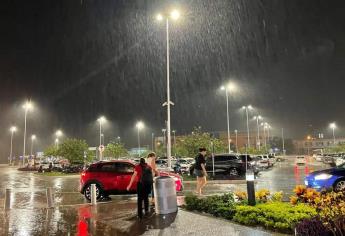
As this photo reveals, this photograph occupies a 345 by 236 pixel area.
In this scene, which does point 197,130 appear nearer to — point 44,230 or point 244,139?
point 44,230

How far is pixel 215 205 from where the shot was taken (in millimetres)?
10656

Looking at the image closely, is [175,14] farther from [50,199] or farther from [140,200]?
[140,200]

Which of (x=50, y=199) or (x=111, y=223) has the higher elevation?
(x=50, y=199)

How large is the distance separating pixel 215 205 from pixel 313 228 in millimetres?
5576

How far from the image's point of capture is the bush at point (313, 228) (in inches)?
203

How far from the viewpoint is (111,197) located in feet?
53.4

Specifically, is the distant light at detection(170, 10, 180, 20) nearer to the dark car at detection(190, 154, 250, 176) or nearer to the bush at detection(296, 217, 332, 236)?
the dark car at detection(190, 154, 250, 176)

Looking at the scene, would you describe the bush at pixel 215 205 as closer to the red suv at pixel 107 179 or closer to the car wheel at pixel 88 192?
the red suv at pixel 107 179

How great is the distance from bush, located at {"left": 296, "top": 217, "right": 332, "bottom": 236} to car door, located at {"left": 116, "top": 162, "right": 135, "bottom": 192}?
10358 mm

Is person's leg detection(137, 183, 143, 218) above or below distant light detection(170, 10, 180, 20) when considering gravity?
below

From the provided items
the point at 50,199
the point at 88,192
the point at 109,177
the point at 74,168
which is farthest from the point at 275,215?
the point at 74,168

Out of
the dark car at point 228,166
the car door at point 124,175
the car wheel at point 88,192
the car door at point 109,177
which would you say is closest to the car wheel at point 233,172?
the dark car at point 228,166

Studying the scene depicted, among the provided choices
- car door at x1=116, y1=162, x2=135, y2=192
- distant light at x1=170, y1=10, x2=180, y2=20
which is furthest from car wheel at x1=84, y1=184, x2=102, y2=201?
distant light at x1=170, y1=10, x2=180, y2=20

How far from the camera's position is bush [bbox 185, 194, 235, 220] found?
32.6 ft
